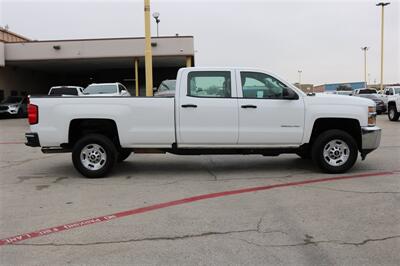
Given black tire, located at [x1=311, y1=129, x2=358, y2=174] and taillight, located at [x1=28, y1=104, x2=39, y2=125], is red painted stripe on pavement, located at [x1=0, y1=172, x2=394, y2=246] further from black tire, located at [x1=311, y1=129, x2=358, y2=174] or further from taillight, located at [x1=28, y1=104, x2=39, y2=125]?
taillight, located at [x1=28, y1=104, x2=39, y2=125]

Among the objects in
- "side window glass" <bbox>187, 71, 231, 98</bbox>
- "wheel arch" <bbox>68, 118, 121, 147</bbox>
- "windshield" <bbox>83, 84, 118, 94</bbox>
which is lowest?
"wheel arch" <bbox>68, 118, 121, 147</bbox>

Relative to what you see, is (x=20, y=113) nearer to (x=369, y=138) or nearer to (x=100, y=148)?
(x=100, y=148)

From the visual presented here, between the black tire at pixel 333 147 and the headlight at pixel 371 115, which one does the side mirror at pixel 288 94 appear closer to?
the black tire at pixel 333 147

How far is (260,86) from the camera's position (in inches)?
322

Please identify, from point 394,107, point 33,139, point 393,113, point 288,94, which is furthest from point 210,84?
point 393,113

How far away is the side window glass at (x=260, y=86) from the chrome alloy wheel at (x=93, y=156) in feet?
9.23

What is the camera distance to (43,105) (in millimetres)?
7941

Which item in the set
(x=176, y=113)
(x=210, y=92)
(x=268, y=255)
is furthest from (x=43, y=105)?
(x=268, y=255)

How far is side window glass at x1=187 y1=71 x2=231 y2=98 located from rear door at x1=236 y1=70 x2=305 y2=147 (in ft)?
0.92

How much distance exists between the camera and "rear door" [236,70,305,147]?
8.02 meters

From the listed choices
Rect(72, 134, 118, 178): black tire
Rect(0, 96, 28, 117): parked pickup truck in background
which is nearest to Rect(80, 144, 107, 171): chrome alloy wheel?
Rect(72, 134, 118, 178): black tire

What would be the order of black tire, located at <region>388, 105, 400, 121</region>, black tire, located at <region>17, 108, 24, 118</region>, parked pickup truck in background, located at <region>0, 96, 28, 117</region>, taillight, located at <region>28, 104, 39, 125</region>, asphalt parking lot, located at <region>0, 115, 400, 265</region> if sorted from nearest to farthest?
asphalt parking lot, located at <region>0, 115, 400, 265</region>
taillight, located at <region>28, 104, 39, 125</region>
black tire, located at <region>388, 105, 400, 121</region>
parked pickup truck in background, located at <region>0, 96, 28, 117</region>
black tire, located at <region>17, 108, 24, 118</region>

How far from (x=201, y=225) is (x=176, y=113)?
3.15m

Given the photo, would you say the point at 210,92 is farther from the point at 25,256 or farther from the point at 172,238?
the point at 25,256
